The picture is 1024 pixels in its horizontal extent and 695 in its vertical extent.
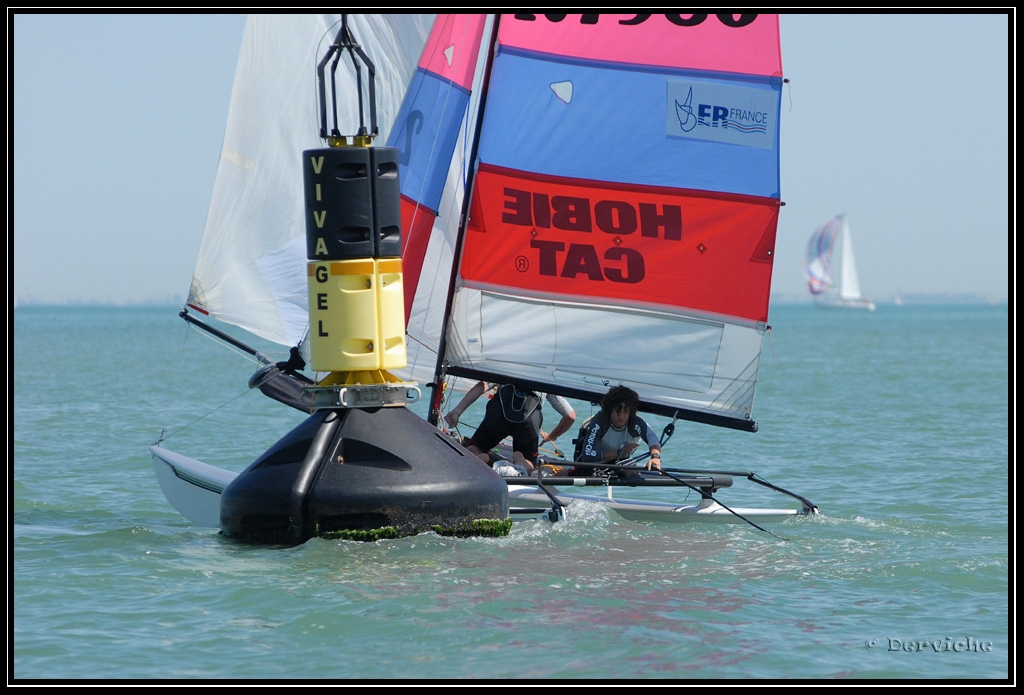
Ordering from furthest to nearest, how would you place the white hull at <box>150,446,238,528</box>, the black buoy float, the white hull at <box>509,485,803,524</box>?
the white hull at <box>509,485,803,524</box> → the white hull at <box>150,446,238,528</box> → the black buoy float

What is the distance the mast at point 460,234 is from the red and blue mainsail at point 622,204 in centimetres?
6

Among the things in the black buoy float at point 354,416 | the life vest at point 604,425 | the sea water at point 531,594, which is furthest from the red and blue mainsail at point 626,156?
the black buoy float at point 354,416

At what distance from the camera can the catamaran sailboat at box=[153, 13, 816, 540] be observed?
32.3 feet

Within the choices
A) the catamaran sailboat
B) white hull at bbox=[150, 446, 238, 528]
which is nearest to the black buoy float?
white hull at bbox=[150, 446, 238, 528]

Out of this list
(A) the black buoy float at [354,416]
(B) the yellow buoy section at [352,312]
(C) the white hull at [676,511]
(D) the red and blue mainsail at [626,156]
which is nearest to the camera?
(A) the black buoy float at [354,416]

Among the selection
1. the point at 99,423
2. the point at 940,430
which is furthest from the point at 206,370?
the point at 940,430

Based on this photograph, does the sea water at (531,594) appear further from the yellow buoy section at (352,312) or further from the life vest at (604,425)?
the yellow buoy section at (352,312)

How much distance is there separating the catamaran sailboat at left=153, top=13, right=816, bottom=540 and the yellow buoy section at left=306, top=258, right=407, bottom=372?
2.09m

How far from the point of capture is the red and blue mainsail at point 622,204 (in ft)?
32.8

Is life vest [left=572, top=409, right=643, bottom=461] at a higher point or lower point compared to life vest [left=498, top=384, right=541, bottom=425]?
lower

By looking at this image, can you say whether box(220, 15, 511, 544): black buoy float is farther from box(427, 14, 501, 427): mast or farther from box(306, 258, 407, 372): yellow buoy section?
box(427, 14, 501, 427): mast

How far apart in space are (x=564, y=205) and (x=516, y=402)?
164 cm

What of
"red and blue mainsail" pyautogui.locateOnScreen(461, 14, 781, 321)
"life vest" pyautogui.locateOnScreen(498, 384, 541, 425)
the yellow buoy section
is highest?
"red and blue mainsail" pyautogui.locateOnScreen(461, 14, 781, 321)

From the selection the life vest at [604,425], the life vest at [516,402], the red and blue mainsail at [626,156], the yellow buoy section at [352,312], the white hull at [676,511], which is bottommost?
the white hull at [676,511]
